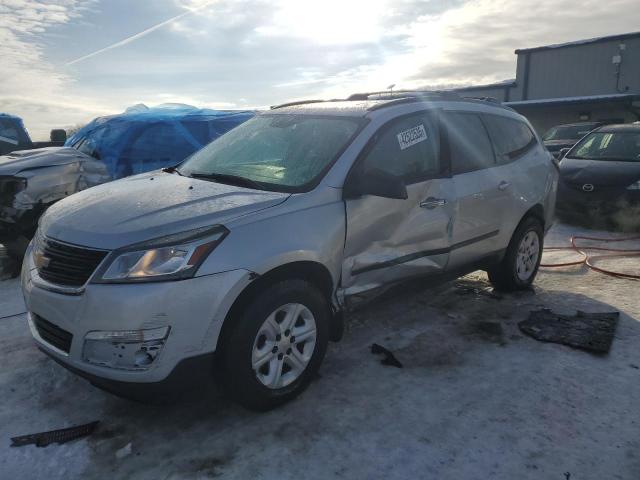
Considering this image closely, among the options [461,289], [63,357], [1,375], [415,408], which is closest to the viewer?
[63,357]

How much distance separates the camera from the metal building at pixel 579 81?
24.6 m

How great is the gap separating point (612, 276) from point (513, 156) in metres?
1.94

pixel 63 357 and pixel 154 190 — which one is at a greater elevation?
pixel 154 190

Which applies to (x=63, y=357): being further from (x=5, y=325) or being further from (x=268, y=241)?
(x=5, y=325)

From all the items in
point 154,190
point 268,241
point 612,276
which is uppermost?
point 154,190

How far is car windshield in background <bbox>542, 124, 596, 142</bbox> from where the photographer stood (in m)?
15.8

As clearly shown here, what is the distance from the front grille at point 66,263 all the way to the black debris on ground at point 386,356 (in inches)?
78.9

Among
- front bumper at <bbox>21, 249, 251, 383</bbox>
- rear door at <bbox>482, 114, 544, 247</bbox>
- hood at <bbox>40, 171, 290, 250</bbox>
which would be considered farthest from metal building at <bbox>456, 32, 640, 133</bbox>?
front bumper at <bbox>21, 249, 251, 383</bbox>

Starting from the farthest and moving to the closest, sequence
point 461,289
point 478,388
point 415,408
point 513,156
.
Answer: point 461,289 < point 513,156 < point 478,388 < point 415,408

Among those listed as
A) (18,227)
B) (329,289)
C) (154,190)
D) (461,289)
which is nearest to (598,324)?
(461,289)

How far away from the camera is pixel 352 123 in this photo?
3.66 metres

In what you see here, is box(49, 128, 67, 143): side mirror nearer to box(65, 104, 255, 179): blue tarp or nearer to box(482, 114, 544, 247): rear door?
box(65, 104, 255, 179): blue tarp

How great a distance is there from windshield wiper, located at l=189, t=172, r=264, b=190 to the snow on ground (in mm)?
1178

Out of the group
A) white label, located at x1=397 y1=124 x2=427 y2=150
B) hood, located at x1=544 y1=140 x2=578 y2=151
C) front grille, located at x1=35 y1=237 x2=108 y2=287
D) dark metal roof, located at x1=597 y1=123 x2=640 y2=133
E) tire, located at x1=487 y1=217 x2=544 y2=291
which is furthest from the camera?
hood, located at x1=544 y1=140 x2=578 y2=151
